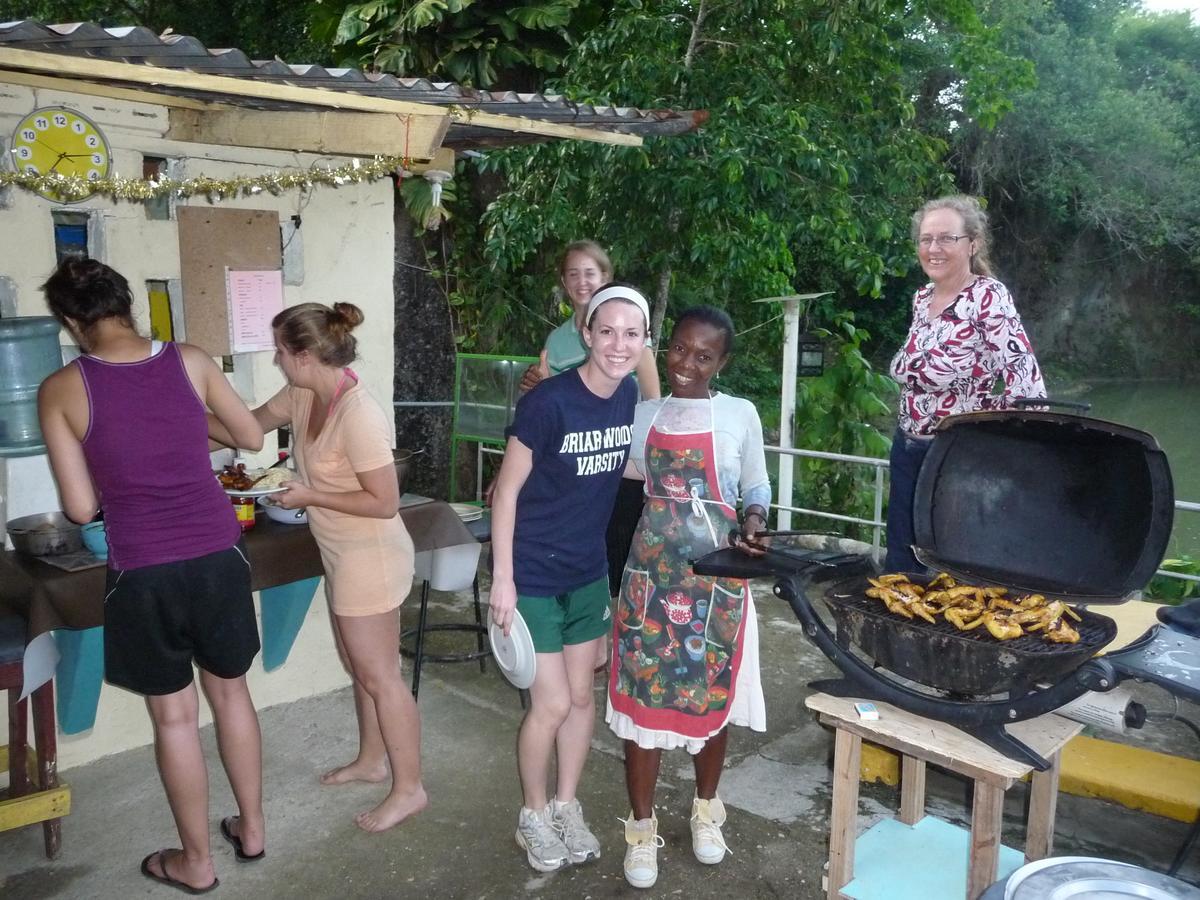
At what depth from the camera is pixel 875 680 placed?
2.14 meters

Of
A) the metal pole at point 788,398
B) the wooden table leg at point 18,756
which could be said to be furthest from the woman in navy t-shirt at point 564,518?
the metal pole at point 788,398

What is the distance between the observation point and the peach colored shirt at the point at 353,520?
109 inches

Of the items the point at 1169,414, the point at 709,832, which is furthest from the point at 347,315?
the point at 1169,414

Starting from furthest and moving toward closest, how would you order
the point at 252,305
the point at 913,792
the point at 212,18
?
the point at 212,18 < the point at 252,305 < the point at 913,792

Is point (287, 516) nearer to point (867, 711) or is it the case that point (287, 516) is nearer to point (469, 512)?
point (469, 512)

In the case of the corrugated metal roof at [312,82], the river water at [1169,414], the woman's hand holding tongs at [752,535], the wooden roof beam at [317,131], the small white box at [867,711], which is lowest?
the river water at [1169,414]

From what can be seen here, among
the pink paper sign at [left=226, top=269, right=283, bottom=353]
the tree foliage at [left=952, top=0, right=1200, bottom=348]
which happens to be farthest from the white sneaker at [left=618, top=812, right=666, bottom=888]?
the tree foliage at [left=952, top=0, right=1200, bottom=348]

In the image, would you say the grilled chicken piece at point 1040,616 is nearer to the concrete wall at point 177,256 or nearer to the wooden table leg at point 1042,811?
the wooden table leg at point 1042,811

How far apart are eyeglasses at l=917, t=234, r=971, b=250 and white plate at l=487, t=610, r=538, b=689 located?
1.84m

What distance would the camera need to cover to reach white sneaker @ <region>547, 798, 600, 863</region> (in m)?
2.87

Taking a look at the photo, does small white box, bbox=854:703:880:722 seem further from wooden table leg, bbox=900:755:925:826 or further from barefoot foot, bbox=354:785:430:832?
barefoot foot, bbox=354:785:430:832

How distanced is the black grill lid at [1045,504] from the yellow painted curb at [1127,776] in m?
1.20

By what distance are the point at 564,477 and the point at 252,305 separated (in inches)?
75.4

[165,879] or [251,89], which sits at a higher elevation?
[251,89]
